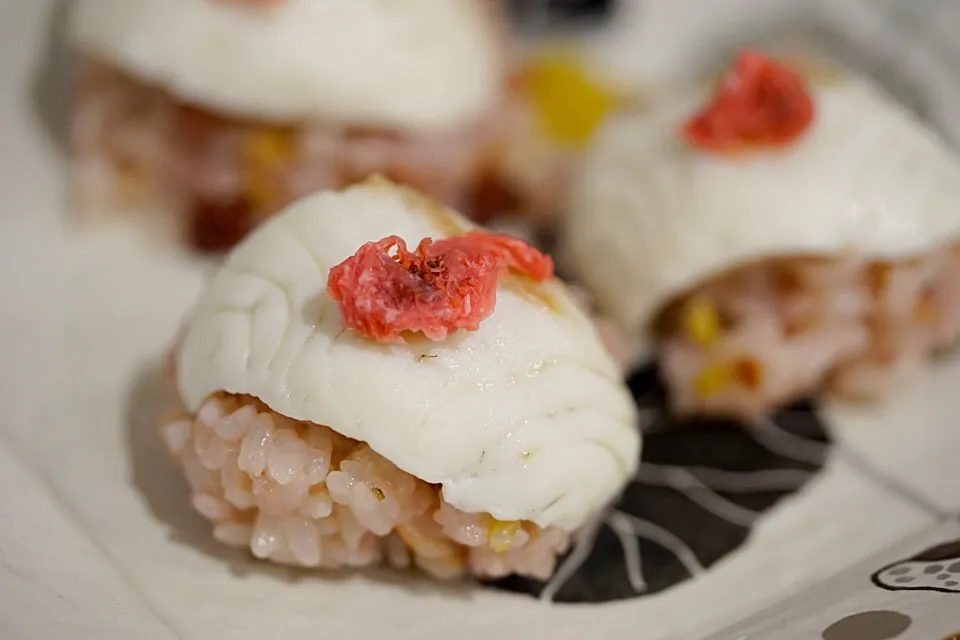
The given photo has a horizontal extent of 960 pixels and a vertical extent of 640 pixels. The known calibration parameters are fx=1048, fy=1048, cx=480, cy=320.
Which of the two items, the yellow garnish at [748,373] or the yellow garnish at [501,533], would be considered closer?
the yellow garnish at [501,533]

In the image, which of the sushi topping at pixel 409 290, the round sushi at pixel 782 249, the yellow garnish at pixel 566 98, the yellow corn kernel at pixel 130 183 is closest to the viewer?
the sushi topping at pixel 409 290

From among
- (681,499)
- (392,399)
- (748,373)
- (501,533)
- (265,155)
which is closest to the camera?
(392,399)

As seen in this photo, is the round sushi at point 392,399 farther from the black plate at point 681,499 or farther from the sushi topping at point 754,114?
the sushi topping at point 754,114

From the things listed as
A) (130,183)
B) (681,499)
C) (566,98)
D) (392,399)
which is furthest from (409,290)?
(566,98)

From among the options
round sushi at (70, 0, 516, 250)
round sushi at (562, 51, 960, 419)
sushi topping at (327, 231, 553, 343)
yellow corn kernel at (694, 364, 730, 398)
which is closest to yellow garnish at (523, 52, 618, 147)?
round sushi at (70, 0, 516, 250)

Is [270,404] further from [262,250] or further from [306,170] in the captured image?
[306,170]

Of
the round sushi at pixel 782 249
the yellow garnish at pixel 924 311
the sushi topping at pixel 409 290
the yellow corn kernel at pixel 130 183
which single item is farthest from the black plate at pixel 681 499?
the yellow corn kernel at pixel 130 183

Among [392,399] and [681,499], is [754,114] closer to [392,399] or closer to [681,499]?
[681,499]

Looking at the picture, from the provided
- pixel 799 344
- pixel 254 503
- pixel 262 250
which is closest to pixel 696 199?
pixel 799 344
